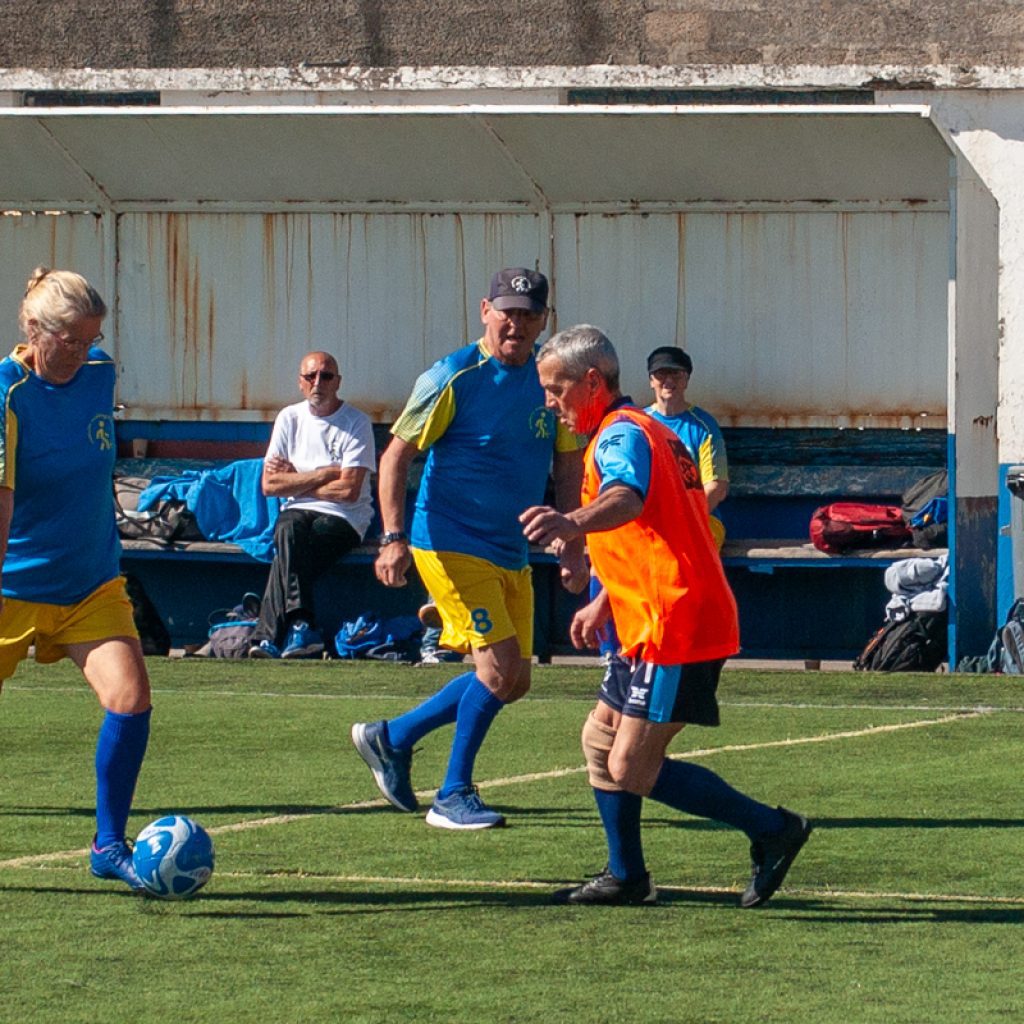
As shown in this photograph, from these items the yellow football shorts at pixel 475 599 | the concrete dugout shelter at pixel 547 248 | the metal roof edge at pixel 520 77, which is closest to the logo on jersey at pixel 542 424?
the yellow football shorts at pixel 475 599

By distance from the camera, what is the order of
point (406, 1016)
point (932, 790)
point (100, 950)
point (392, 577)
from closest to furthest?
point (406, 1016)
point (100, 950)
point (392, 577)
point (932, 790)

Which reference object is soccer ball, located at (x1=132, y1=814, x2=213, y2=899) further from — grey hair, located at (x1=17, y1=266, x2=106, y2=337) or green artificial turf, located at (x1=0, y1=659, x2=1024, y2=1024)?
grey hair, located at (x1=17, y1=266, x2=106, y2=337)

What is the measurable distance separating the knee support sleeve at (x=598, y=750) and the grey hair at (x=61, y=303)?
1855mm

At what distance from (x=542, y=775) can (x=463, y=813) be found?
135 centimetres

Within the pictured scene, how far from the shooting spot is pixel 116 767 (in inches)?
251

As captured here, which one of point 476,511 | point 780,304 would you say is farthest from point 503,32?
point 476,511

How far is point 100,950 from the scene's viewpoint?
5520mm

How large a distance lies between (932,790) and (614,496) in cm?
319

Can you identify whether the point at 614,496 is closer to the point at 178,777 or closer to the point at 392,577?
the point at 392,577

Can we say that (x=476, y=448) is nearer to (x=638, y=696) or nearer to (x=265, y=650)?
(x=638, y=696)

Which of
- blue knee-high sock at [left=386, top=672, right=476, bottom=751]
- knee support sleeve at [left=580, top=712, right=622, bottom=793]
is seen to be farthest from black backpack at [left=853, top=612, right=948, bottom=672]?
knee support sleeve at [left=580, top=712, right=622, bottom=793]

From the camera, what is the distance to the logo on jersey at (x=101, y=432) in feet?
21.5

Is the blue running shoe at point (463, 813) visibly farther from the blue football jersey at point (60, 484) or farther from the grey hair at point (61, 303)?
the grey hair at point (61, 303)

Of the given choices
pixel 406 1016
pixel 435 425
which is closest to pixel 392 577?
pixel 435 425
